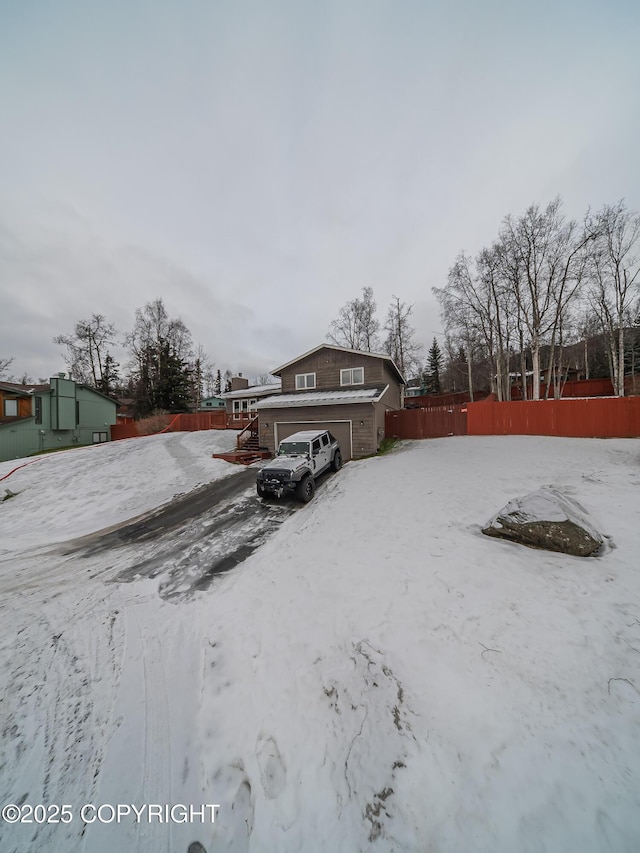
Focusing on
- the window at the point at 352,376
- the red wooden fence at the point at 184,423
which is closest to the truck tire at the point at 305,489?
the window at the point at 352,376

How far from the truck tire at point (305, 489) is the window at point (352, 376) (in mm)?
9180

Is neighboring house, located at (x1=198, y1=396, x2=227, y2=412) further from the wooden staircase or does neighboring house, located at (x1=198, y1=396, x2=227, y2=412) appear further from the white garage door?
the white garage door

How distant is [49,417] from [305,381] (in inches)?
880

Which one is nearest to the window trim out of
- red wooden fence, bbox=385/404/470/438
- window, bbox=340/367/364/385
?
window, bbox=340/367/364/385

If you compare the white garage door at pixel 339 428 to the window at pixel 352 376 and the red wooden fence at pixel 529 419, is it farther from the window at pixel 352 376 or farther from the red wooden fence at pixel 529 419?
the red wooden fence at pixel 529 419

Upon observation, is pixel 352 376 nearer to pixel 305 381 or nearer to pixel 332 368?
pixel 332 368

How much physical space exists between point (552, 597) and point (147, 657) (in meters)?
5.71

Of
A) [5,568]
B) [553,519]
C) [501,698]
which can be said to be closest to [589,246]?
[553,519]

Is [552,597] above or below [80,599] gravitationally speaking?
above

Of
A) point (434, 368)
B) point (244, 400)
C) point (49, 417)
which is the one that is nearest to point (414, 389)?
point (434, 368)

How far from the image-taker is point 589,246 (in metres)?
19.1

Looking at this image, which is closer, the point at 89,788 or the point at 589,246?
the point at 89,788

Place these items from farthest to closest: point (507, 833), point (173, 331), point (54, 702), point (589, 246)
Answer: point (173, 331) < point (589, 246) < point (54, 702) < point (507, 833)

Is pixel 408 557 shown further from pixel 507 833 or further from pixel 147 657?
pixel 147 657
